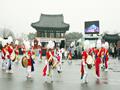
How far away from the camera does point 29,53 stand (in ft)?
57.6

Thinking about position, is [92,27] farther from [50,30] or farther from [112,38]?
[50,30]

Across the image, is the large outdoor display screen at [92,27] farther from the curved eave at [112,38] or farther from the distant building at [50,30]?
the distant building at [50,30]

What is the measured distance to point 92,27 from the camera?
51.2m

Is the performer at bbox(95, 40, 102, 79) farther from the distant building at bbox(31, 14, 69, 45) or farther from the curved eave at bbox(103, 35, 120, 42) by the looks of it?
the distant building at bbox(31, 14, 69, 45)

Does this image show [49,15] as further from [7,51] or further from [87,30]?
[7,51]

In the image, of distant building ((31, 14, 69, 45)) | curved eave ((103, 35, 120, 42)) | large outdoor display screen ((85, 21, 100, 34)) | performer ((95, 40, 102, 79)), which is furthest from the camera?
distant building ((31, 14, 69, 45))

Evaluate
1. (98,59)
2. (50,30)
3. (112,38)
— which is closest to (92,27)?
(112,38)

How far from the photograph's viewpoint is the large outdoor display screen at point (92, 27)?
1981 inches

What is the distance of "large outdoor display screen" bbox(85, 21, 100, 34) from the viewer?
50.3 metres

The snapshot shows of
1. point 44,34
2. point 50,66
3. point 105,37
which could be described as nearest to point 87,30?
point 105,37

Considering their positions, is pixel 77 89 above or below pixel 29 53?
below

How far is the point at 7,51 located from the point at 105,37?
31.1 metres

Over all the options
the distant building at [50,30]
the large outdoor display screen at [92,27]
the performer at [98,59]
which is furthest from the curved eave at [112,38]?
the performer at [98,59]

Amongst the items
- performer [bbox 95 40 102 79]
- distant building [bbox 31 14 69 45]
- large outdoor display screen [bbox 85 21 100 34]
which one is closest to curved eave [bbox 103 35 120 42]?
large outdoor display screen [bbox 85 21 100 34]
